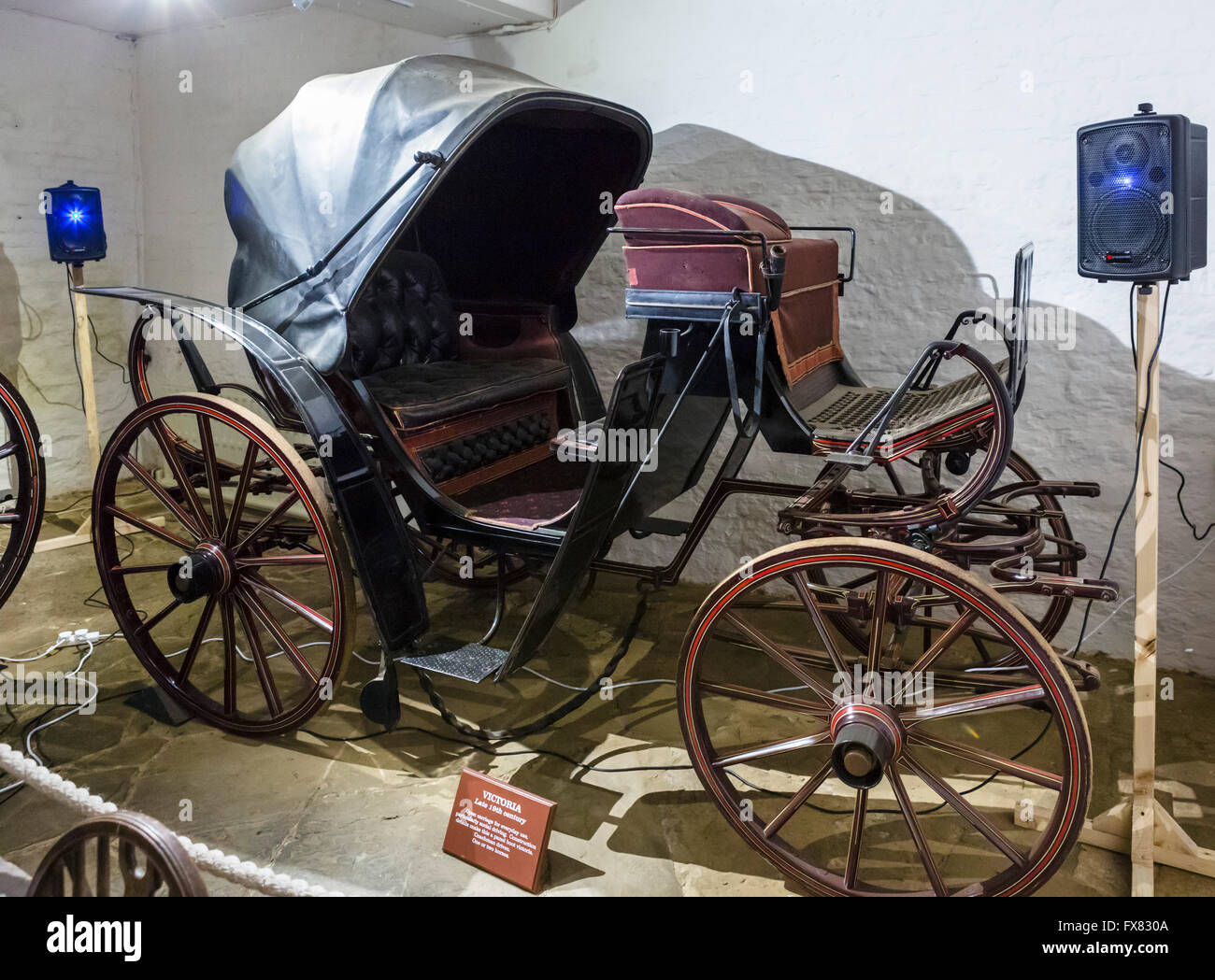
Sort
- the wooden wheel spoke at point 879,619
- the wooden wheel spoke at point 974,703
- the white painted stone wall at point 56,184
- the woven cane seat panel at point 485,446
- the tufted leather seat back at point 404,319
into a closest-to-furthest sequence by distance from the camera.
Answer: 1. the wooden wheel spoke at point 974,703
2. the wooden wheel spoke at point 879,619
3. the woven cane seat panel at point 485,446
4. the tufted leather seat back at point 404,319
5. the white painted stone wall at point 56,184

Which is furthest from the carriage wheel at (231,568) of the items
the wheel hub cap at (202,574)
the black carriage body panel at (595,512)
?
the black carriage body panel at (595,512)

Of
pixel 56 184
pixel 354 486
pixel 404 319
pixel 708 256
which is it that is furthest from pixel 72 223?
pixel 708 256

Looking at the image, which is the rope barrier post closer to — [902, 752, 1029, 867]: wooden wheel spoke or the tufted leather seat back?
[902, 752, 1029, 867]: wooden wheel spoke

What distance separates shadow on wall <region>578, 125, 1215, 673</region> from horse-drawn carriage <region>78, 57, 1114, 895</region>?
0.26m

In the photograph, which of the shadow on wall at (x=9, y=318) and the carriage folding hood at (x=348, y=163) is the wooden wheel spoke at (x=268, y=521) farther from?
the shadow on wall at (x=9, y=318)

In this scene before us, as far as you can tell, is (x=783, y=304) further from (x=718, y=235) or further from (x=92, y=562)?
(x=92, y=562)

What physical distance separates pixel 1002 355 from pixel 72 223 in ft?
12.9

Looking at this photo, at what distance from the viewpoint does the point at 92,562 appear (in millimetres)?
4246

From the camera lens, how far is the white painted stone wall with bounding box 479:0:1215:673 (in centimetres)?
303

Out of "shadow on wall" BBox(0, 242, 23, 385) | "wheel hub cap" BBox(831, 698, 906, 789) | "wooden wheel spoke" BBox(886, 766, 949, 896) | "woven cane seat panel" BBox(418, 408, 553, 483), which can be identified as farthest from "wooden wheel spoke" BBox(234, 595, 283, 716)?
"shadow on wall" BBox(0, 242, 23, 385)

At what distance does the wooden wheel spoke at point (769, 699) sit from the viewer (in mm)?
2109

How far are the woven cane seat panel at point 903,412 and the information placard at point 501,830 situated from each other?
1.09 metres

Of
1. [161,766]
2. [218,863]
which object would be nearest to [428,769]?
[161,766]
